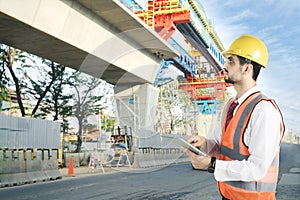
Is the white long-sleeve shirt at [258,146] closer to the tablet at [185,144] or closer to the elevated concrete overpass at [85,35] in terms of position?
the tablet at [185,144]

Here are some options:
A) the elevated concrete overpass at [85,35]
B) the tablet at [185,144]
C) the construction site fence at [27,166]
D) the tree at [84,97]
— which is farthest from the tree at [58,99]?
the tablet at [185,144]

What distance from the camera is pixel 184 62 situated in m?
42.1

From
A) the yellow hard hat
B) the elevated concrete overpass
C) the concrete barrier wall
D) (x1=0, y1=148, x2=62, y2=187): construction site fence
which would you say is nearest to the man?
the yellow hard hat

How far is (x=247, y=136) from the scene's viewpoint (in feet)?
7.25

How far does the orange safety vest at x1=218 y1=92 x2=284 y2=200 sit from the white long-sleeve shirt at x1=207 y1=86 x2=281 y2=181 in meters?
0.04

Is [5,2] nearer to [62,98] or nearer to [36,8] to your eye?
[36,8]

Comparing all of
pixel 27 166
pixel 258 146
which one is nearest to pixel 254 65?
pixel 258 146

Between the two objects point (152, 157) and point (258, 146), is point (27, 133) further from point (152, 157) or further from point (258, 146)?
point (258, 146)

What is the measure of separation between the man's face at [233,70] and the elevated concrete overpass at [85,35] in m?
9.52

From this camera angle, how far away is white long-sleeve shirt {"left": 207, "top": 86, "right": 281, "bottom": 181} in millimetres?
2098

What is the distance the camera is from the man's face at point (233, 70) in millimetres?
2410

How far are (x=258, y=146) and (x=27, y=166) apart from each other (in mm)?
13011

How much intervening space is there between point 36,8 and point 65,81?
50.5 ft

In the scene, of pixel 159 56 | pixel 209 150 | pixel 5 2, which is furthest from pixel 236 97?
pixel 159 56
